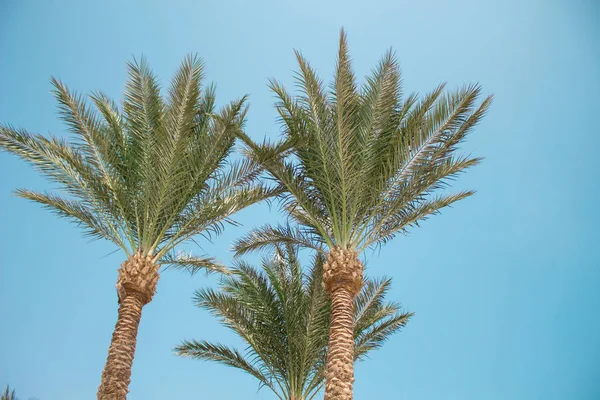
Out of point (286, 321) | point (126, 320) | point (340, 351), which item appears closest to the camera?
point (340, 351)

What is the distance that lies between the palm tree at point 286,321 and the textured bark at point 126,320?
10.5 feet

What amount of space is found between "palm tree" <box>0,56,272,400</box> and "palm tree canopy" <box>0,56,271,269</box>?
2 cm

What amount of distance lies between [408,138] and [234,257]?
519 centimetres

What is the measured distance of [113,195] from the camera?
10781 mm

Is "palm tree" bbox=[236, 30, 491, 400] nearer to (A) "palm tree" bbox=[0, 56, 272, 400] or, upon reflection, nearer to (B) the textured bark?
(A) "palm tree" bbox=[0, 56, 272, 400]

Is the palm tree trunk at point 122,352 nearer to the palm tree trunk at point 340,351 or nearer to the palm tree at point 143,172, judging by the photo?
the palm tree at point 143,172

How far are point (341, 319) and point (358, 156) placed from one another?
127 inches

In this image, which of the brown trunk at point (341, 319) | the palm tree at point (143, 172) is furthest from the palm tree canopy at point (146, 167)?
the brown trunk at point (341, 319)

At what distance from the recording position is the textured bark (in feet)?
30.3

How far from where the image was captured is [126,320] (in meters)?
9.91

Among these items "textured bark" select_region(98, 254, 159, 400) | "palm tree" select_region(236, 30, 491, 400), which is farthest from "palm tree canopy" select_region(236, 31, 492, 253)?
"textured bark" select_region(98, 254, 159, 400)

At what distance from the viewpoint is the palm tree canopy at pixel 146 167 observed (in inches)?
420

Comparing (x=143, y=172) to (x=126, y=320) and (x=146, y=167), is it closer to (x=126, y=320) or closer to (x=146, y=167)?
(x=146, y=167)

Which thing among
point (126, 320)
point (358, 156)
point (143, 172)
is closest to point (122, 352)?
point (126, 320)
